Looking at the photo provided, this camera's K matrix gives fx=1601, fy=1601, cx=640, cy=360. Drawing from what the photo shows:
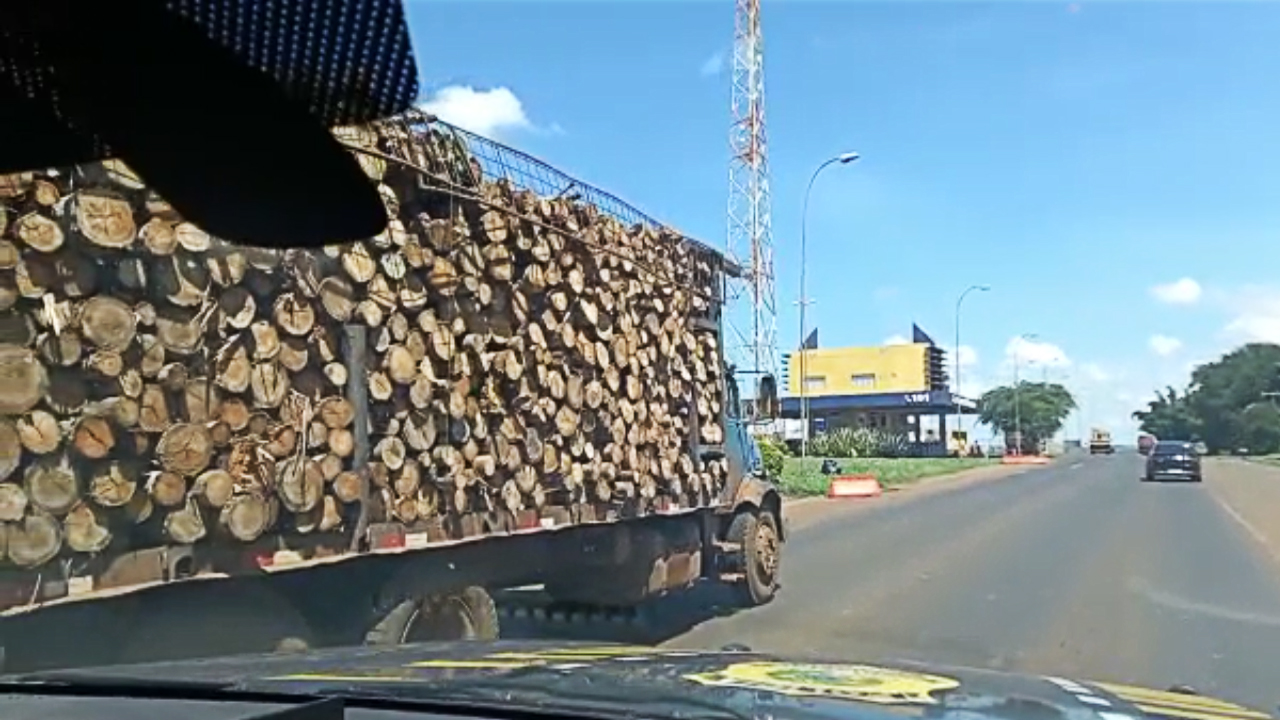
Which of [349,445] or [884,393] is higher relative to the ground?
[884,393]

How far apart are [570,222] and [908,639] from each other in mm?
4120

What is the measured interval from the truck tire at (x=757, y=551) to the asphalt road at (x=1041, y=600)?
0.19m

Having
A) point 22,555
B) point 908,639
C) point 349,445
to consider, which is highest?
point 349,445

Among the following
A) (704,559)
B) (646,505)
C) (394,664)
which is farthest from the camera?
(704,559)

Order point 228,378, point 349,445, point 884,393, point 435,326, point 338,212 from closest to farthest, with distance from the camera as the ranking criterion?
point 338,212, point 228,378, point 349,445, point 435,326, point 884,393

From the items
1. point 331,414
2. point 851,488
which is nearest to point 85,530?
point 331,414

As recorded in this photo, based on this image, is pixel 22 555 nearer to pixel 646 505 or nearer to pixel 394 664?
pixel 394 664

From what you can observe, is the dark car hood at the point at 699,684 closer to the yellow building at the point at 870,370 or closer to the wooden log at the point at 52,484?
the wooden log at the point at 52,484

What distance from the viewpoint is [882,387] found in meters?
102

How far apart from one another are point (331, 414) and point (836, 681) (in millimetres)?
3746

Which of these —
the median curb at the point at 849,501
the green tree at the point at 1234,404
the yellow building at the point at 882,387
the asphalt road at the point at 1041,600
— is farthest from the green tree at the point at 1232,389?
the asphalt road at the point at 1041,600

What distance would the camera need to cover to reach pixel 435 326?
27.1 feet

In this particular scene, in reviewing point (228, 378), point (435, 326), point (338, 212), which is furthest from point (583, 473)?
point (338, 212)

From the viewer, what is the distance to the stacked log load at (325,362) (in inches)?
229
